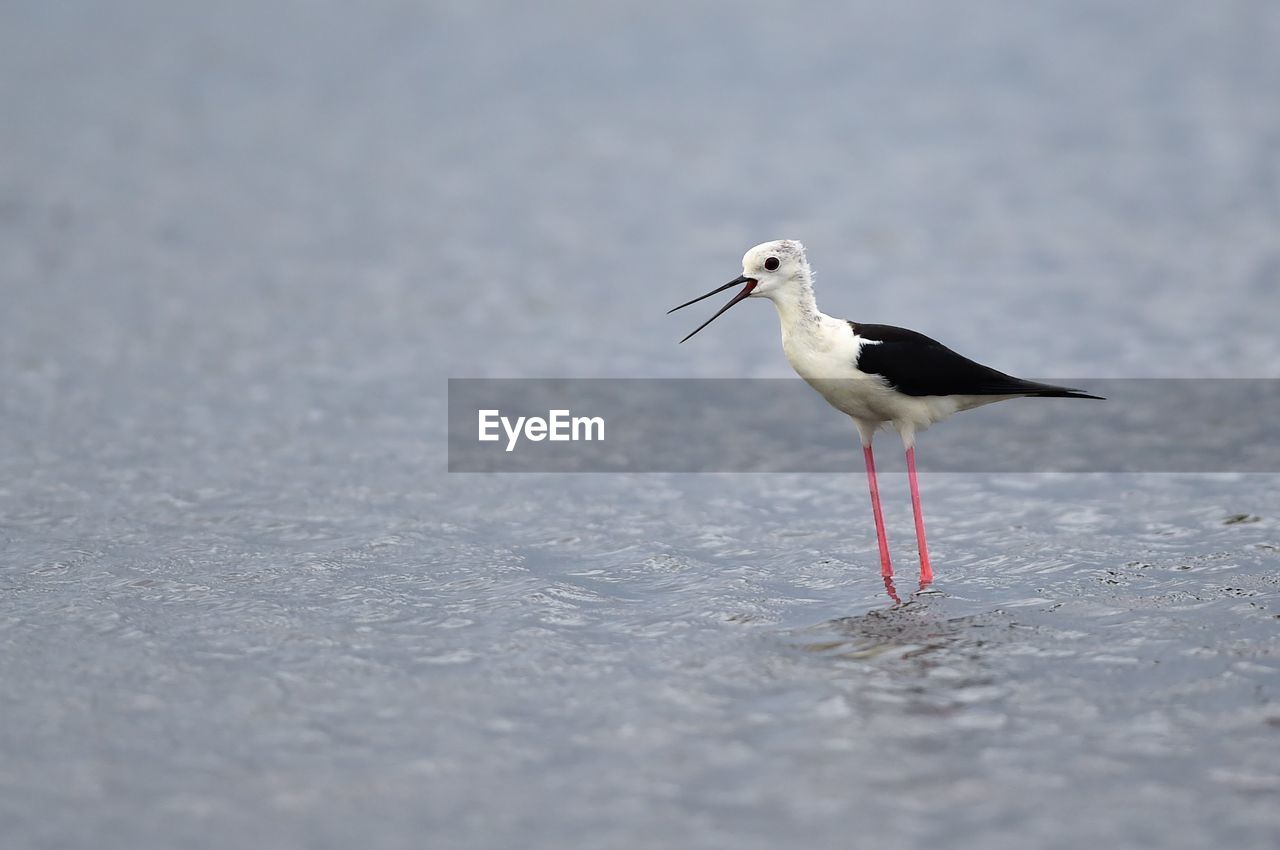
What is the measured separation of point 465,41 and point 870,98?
21.6 ft

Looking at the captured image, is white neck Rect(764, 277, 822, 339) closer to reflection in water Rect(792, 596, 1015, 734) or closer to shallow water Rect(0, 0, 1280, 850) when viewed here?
shallow water Rect(0, 0, 1280, 850)

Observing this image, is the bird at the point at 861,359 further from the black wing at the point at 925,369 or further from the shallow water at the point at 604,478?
the shallow water at the point at 604,478

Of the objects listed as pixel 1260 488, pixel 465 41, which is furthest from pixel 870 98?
pixel 1260 488

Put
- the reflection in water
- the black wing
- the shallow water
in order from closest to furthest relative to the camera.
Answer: the shallow water, the reflection in water, the black wing

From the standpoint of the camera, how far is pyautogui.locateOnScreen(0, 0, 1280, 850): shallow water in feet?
19.1

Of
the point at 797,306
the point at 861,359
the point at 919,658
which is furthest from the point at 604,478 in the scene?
the point at 919,658

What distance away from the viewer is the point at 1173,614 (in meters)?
7.38

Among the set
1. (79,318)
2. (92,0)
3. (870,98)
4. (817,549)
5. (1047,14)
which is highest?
(92,0)

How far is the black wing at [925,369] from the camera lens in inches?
303

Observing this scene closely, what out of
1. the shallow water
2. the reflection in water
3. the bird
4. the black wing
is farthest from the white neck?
the reflection in water

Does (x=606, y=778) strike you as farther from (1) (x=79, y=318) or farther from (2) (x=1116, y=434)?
(1) (x=79, y=318)

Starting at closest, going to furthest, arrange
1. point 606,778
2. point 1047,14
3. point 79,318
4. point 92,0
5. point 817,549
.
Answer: point 606,778 < point 817,549 < point 79,318 < point 1047,14 < point 92,0

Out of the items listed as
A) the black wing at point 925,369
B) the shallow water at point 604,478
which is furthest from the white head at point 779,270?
the shallow water at point 604,478

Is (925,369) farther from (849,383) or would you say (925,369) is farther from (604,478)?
(604,478)
